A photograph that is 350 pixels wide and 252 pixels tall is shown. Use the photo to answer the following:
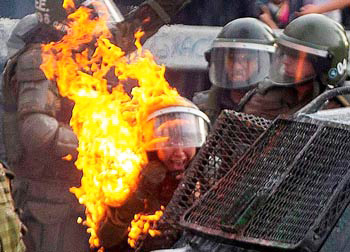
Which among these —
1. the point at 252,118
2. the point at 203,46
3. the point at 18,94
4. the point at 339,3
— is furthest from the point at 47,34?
the point at 252,118

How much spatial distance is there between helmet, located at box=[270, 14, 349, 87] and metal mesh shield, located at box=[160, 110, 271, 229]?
184cm

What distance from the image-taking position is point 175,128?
5605 mm

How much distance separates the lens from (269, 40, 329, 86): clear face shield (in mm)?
5996

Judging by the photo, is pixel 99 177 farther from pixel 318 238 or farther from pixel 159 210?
pixel 318 238

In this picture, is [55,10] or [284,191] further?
[55,10]

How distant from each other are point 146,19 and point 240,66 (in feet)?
4.28

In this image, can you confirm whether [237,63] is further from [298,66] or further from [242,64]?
[298,66]

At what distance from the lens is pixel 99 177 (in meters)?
5.81

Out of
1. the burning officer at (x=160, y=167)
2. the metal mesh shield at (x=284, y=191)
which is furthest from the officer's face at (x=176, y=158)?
the metal mesh shield at (x=284, y=191)

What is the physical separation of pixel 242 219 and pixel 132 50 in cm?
463

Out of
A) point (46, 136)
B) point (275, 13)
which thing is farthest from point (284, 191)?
point (275, 13)

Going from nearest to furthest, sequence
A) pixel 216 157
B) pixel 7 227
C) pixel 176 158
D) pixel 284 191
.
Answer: pixel 284 191 < pixel 216 157 < pixel 7 227 < pixel 176 158

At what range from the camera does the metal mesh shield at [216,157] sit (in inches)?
160

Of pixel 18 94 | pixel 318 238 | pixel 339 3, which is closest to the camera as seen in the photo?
pixel 318 238
